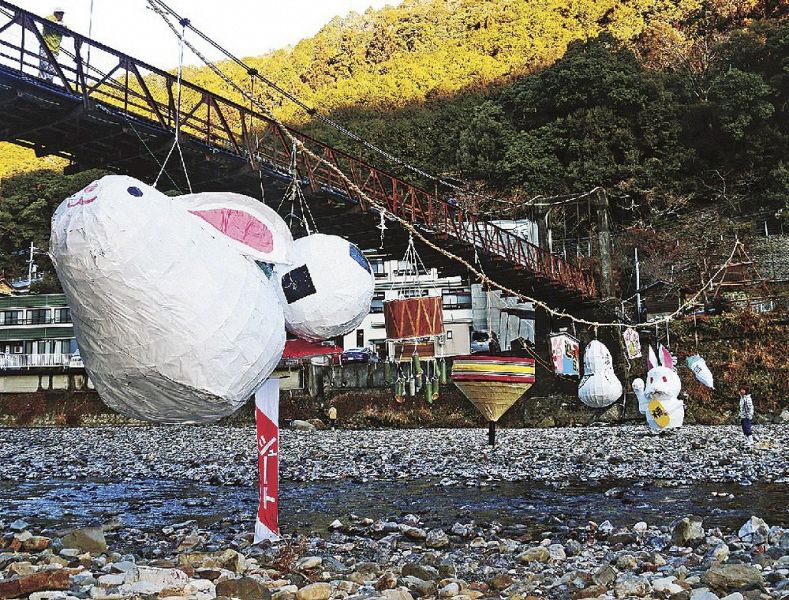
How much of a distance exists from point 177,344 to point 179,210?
0.66 meters

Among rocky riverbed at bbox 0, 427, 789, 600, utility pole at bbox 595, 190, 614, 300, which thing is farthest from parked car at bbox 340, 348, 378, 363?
rocky riverbed at bbox 0, 427, 789, 600

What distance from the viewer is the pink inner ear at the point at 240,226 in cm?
399

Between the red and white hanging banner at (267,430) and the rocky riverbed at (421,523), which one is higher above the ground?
the red and white hanging banner at (267,430)

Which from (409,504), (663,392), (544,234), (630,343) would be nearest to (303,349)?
(409,504)

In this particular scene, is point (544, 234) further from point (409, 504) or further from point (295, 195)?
point (295, 195)

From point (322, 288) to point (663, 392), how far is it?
11.3 m

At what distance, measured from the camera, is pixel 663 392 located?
14625mm

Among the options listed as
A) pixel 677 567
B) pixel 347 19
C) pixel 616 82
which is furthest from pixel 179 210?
pixel 347 19

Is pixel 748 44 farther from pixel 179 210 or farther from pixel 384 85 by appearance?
pixel 179 210

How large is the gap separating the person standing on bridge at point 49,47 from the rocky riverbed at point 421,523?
5813 millimetres

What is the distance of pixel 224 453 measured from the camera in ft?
62.6

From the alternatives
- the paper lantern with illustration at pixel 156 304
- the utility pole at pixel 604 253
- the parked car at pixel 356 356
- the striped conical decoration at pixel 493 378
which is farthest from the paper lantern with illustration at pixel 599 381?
the parked car at pixel 356 356

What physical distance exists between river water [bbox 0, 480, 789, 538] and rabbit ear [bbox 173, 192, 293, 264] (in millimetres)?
4649

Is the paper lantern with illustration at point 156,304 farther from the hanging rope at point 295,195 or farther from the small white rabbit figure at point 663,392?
the small white rabbit figure at point 663,392
